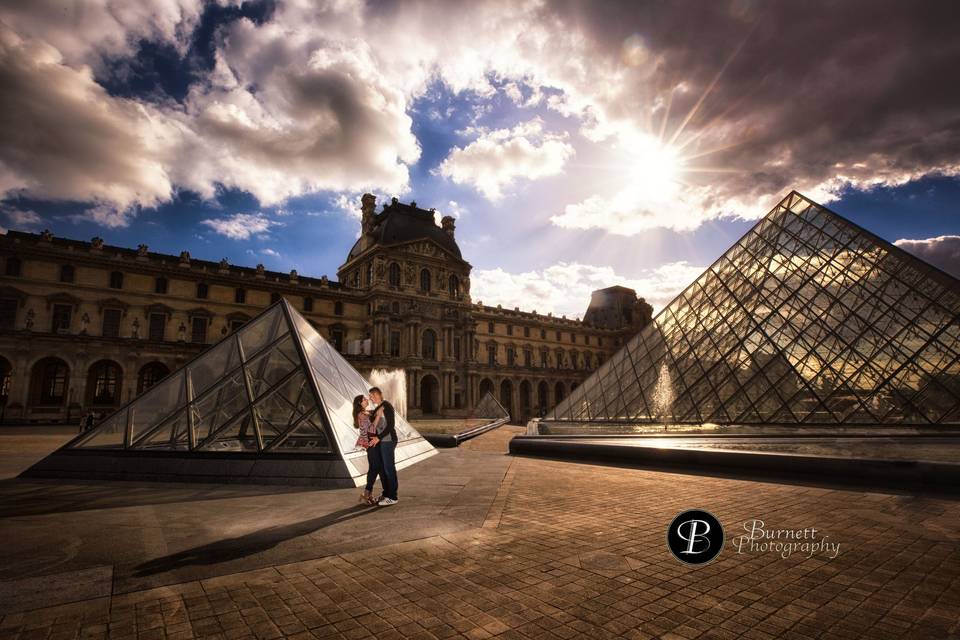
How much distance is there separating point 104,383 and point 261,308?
12.3 meters

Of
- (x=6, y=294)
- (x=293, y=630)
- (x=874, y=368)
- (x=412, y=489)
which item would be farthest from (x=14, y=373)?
(x=874, y=368)

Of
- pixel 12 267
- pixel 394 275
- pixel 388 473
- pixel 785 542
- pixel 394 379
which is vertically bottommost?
pixel 785 542

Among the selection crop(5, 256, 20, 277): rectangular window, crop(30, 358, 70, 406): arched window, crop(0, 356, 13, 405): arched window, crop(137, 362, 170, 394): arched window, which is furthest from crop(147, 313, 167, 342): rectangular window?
crop(5, 256, 20, 277): rectangular window

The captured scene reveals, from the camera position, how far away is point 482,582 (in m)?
3.30

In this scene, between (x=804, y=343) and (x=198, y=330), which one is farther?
(x=198, y=330)

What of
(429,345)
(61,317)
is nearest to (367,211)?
(429,345)

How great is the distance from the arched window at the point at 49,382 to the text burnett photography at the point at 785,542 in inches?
1629

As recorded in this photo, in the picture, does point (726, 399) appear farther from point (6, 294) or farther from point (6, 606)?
point (6, 294)

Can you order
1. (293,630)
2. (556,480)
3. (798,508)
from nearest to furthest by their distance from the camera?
(293,630) < (798,508) < (556,480)

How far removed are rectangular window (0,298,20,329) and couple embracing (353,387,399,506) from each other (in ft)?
128

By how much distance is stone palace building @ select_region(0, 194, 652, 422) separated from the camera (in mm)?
31000

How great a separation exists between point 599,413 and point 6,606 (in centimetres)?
1781

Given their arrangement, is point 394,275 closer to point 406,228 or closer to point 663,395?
point 406,228

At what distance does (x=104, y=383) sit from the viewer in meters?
33.2
